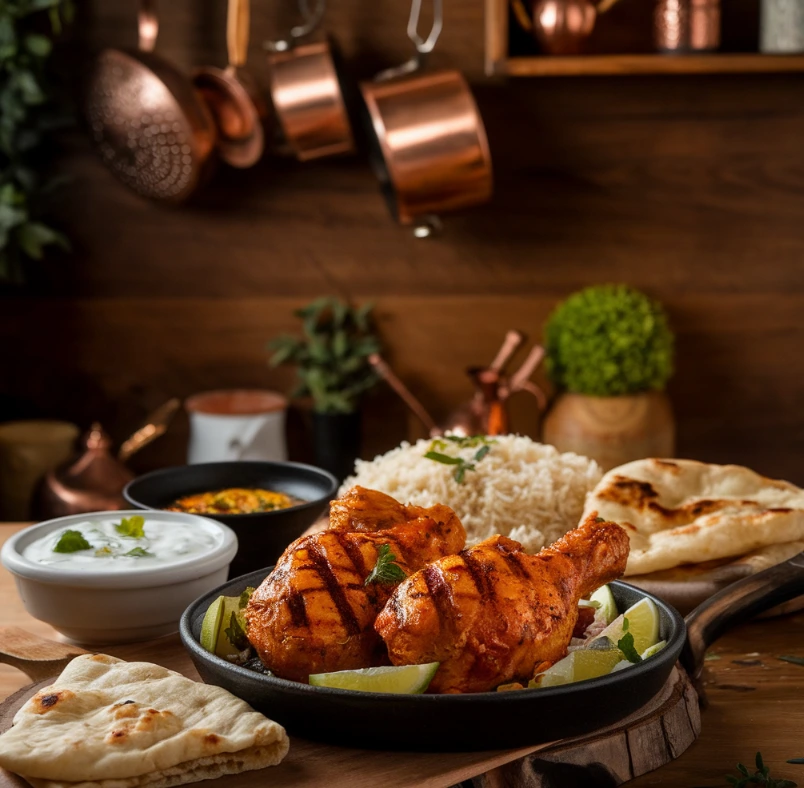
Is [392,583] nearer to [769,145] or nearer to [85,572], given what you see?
[85,572]

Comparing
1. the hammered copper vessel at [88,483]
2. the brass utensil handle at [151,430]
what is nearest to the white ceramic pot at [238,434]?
the brass utensil handle at [151,430]

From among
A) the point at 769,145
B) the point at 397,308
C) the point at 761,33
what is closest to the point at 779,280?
the point at 769,145

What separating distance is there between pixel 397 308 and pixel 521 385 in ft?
1.77

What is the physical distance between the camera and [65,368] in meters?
3.61

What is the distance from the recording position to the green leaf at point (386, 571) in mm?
1227

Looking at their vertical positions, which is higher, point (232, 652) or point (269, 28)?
point (269, 28)

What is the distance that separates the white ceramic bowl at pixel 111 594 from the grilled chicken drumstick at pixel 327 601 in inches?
11.8

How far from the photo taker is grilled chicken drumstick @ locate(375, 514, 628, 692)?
3.71 feet

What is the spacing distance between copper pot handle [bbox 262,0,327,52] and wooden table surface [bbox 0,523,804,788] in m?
1.95

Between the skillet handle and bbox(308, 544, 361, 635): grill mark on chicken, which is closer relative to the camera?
bbox(308, 544, 361, 635): grill mark on chicken

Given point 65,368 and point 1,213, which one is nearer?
point 1,213

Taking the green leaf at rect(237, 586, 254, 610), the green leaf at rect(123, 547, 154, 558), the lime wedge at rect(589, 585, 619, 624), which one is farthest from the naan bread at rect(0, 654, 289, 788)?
the lime wedge at rect(589, 585, 619, 624)

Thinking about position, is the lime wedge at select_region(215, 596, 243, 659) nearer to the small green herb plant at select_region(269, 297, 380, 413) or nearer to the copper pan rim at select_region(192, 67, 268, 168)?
the small green herb plant at select_region(269, 297, 380, 413)

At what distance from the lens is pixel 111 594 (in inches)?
58.2
